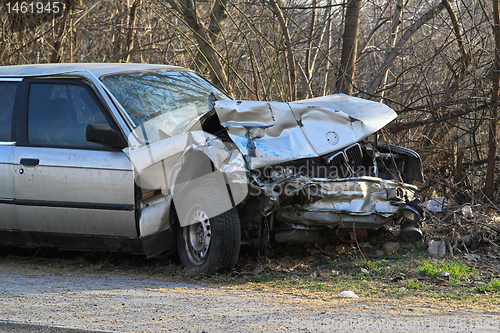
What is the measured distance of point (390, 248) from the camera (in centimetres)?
487

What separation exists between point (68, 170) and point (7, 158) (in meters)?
0.68

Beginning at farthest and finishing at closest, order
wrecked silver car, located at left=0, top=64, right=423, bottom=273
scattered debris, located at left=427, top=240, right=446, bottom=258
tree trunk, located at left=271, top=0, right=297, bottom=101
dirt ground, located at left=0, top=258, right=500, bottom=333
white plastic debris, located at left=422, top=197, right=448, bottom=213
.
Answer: tree trunk, located at left=271, top=0, right=297, bottom=101
white plastic debris, located at left=422, top=197, right=448, bottom=213
scattered debris, located at left=427, top=240, right=446, bottom=258
wrecked silver car, located at left=0, top=64, right=423, bottom=273
dirt ground, located at left=0, top=258, right=500, bottom=333

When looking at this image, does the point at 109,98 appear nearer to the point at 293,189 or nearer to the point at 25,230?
the point at 25,230

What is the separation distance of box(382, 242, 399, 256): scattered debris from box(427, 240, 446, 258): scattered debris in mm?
308

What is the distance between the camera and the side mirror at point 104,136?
4.22 m

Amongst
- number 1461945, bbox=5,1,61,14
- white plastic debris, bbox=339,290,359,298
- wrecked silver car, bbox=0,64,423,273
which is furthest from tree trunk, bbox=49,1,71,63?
white plastic debris, bbox=339,290,359,298

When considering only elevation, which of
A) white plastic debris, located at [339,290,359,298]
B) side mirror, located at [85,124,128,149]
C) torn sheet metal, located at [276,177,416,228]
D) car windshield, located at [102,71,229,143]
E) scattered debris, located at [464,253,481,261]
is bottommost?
scattered debris, located at [464,253,481,261]

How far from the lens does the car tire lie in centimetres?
408

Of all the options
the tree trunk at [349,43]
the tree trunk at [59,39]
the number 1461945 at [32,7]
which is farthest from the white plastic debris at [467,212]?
the number 1461945 at [32,7]

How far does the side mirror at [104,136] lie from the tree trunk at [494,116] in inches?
192

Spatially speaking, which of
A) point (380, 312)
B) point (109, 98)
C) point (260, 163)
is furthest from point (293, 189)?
point (109, 98)

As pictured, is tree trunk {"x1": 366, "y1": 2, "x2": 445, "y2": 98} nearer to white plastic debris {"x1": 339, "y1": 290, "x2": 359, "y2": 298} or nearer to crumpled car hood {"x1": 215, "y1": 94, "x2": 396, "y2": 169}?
crumpled car hood {"x1": 215, "y1": 94, "x2": 396, "y2": 169}

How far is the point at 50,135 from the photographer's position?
15.2ft

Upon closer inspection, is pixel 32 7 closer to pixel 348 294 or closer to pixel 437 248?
pixel 437 248
